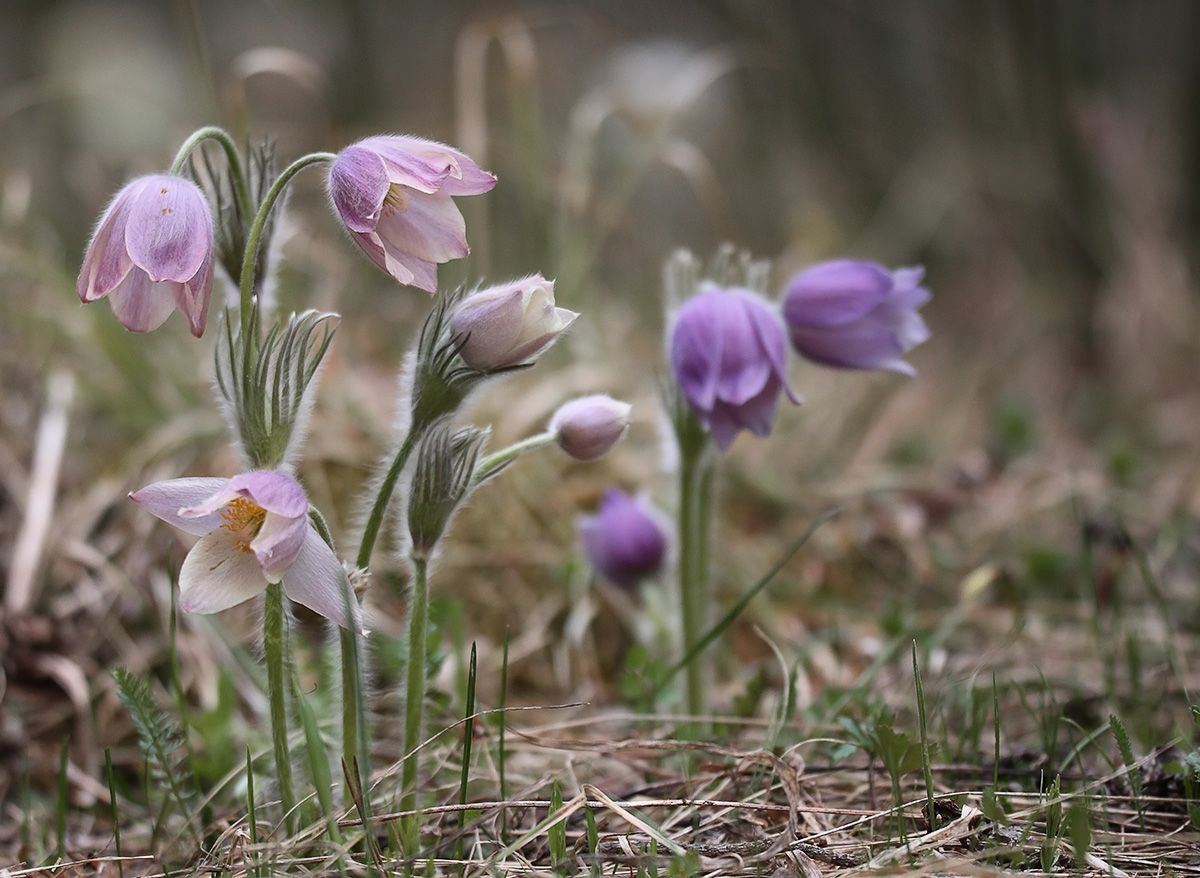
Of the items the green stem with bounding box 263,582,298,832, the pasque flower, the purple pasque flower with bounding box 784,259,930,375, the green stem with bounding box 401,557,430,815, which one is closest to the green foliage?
the green stem with bounding box 263,582,298,832

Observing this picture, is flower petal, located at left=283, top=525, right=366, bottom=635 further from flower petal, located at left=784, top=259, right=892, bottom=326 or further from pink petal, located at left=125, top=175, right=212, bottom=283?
flower petal, located at left=784, top=259, right=892, bottom=326

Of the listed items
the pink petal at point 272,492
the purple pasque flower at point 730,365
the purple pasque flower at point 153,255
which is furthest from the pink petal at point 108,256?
the purple pasque flower at point 730,365

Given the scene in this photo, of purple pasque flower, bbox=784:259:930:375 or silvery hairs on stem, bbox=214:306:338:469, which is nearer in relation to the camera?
silvery hairs on stem, bbox=214:306:338:469

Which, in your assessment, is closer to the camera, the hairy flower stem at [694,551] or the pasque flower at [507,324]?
the pasque flower at [507,324]

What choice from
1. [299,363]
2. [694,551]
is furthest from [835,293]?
[299,363]

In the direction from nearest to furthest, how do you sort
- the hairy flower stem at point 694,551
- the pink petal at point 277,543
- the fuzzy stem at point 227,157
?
the pink petal at point 277,543 < the fuzzy stem at point 227,157 < the hairy flower stem at point 694,551

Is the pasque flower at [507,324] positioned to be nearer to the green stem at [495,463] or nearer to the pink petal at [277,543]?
the green stem at [495,463]
